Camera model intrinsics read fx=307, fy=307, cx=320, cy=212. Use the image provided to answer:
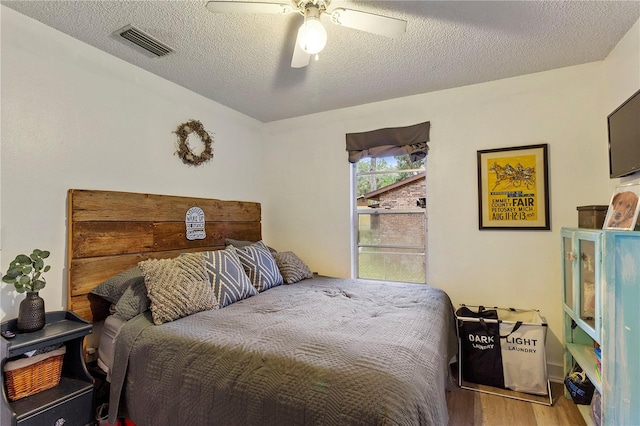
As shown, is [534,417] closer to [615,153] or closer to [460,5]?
[615,153]

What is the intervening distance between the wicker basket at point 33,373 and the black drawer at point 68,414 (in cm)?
17

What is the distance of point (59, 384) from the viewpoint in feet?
5.56

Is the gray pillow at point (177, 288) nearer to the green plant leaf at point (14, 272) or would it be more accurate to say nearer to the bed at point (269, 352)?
the bed at point (269, 352)

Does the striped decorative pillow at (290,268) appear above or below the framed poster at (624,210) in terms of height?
below

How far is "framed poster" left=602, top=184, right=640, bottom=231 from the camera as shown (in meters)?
1.59

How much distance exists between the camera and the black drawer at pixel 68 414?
1466 mm

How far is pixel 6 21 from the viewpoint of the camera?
1721mm

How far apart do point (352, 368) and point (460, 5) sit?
6.27ft

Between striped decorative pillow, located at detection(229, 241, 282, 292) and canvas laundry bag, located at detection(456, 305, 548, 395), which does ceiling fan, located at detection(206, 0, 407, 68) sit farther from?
canvas laundry bag, located at detection(456, 305, 548, 395)

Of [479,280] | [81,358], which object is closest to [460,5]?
Answer: [479,280]

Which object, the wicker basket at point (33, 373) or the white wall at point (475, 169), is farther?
the white wall at point (475, 169)

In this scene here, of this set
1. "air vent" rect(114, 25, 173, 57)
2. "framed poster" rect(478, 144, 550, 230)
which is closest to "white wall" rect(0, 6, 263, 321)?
"air vent" rect(114, 25, 173, 57)

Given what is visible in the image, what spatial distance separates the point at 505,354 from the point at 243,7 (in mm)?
2828

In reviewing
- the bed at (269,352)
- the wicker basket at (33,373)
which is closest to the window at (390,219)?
the bed at (269,352)
